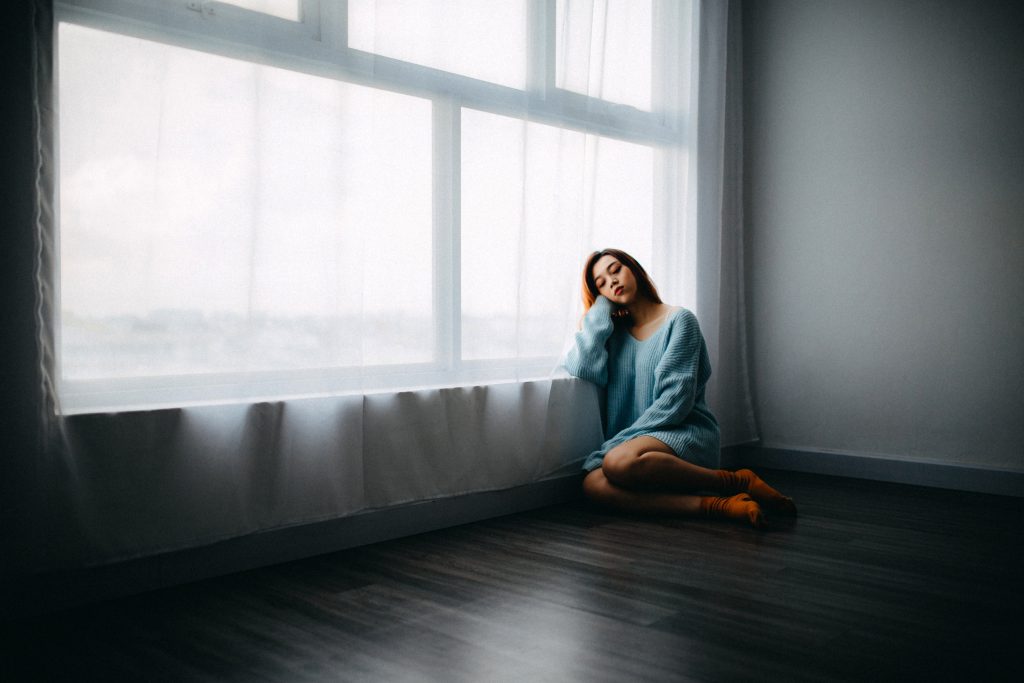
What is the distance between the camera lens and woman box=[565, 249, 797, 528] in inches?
105

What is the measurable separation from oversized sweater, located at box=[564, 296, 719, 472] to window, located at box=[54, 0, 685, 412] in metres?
0.15

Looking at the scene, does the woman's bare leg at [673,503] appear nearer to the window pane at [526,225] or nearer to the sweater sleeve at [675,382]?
the sweater sleeve at [675,382]

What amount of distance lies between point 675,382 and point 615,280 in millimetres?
420

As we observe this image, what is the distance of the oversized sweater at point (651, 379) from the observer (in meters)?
2.77

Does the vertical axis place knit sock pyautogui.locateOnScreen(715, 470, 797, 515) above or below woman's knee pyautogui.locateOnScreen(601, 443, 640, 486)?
below

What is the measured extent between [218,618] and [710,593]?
1081 mm

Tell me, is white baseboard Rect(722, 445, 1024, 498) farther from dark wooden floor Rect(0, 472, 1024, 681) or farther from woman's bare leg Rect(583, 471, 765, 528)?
Answer: woman's bare leg Rect(583, 471, 765, 528)

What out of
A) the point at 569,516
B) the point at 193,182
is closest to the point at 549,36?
the point at 193,182

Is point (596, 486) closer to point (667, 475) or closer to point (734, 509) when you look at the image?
point (667, 475)

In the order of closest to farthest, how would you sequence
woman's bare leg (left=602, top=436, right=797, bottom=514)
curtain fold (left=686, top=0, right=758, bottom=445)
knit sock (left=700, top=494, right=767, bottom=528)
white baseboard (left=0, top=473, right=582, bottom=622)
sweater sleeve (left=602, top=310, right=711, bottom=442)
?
white baseboard (left=0, top=473, right=582, bottom=622) → knit sock (left=700, top=494, right=767, bottom=528) → woman's bare leg (left=602, top=436, right=797, bottom=514) → sweater sleeve (left=602, top=310, right=711, bottom=442) → curtain fold (left=686, top=0, right=758, bottom=445)

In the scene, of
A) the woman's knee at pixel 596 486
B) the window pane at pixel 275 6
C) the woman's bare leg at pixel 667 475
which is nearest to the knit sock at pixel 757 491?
the woman's bare leg at pixel 667 475

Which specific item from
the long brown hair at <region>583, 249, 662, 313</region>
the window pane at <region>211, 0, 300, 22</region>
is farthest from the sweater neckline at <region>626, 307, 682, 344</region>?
the window pane at <region>211, 0, 300, 22</region>

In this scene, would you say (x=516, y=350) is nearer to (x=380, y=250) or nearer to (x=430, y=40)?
(x=380, y=250)

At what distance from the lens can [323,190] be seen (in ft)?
7.20
